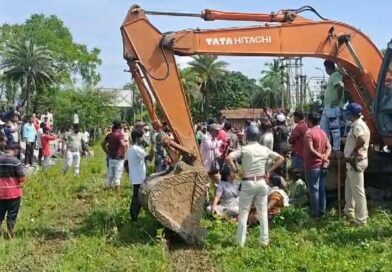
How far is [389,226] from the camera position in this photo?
363 inches

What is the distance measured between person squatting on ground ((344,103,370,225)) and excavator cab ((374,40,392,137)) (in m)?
0.64

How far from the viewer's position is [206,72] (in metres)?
66.4

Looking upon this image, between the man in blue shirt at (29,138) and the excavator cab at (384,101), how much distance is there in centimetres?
1224

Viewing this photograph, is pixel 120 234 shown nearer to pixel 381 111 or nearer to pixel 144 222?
pixel 144 222

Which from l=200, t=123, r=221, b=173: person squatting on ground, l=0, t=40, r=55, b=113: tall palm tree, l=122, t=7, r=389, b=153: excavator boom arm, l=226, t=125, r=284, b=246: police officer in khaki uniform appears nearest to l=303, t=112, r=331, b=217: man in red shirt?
l=122, t=7, r=389, b=153: excavator boom arm

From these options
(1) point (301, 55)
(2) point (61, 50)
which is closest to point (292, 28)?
(1) point (301, 55)

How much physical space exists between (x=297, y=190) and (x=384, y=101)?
2.38 meters

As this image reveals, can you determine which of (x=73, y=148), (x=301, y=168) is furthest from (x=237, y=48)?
(x=73, y=148)

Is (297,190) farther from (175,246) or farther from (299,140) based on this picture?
(175,246)

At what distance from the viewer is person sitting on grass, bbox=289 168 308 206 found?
1097cm

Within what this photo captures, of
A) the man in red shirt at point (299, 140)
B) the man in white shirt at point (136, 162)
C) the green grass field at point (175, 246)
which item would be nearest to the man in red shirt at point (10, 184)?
the green grass field at point (175, 246)

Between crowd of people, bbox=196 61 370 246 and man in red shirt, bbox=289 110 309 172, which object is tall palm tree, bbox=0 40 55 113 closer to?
man in red shirt, bbox=289 110 309 172

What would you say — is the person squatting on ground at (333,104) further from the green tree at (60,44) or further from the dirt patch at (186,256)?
the green tree at (60,44)

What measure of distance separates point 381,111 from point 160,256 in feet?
14.6
